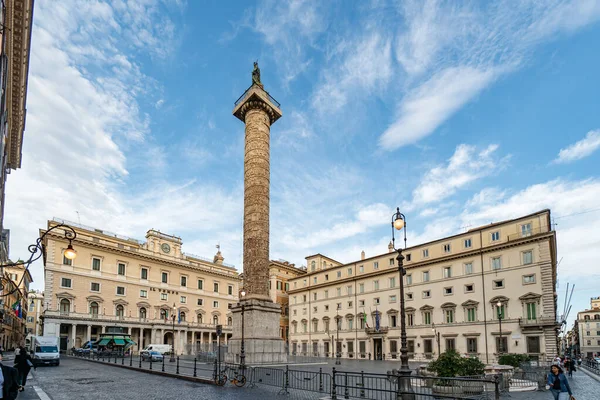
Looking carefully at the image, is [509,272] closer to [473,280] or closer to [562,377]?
[473,280]

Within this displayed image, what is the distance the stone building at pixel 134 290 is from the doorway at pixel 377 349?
2178 cm

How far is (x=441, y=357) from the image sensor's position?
16.3 meters

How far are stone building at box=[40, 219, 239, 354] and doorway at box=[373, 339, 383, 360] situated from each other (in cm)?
2178

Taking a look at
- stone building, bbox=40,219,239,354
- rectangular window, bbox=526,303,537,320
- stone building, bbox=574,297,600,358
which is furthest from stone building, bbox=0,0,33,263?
stone building, bbox=574,297,600,358

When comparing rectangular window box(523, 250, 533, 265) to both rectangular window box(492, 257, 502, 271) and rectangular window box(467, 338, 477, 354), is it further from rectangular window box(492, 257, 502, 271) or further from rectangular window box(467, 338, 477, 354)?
rectangular window box(467, 338, 477, 354)

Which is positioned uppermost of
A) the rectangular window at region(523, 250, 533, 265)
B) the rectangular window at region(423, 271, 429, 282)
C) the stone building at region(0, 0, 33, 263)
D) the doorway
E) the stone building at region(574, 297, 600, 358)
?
the stone building at region(0, 0, 33, 263)

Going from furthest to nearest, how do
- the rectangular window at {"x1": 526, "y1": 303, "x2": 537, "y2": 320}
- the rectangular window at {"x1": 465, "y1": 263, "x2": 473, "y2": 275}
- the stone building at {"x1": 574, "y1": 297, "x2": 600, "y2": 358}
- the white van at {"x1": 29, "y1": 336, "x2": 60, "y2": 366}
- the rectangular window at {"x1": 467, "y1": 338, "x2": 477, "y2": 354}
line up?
the stone building at {"x1": 574, "y1": 297, "x2": 600, "y2": 358} → the rectangular window at {"x1": 465, "y1": 263, "x2": 473, "y2": 275} → the rectangular window at {"x1": 467, "y1": 338, "x2": 477, "y2": 354} → the rectangular window at {"x1": 526, "y1": 303, "x2": 537, "y2": 320} → the white van at {"x1": 29, "y1": 336, "x2": 60, "y2": 366}

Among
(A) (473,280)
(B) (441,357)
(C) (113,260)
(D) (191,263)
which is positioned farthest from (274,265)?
(B) (441,357)

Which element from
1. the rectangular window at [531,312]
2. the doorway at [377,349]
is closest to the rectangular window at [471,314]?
the rectangular window at [531,312]

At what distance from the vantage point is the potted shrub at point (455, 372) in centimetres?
1431

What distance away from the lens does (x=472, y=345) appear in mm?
42375

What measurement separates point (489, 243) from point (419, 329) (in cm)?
1282

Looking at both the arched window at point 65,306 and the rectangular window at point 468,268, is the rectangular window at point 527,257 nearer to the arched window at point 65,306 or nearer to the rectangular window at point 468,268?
the rectangular window at point 468,268

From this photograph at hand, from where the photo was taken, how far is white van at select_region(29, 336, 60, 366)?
96.4 ft
